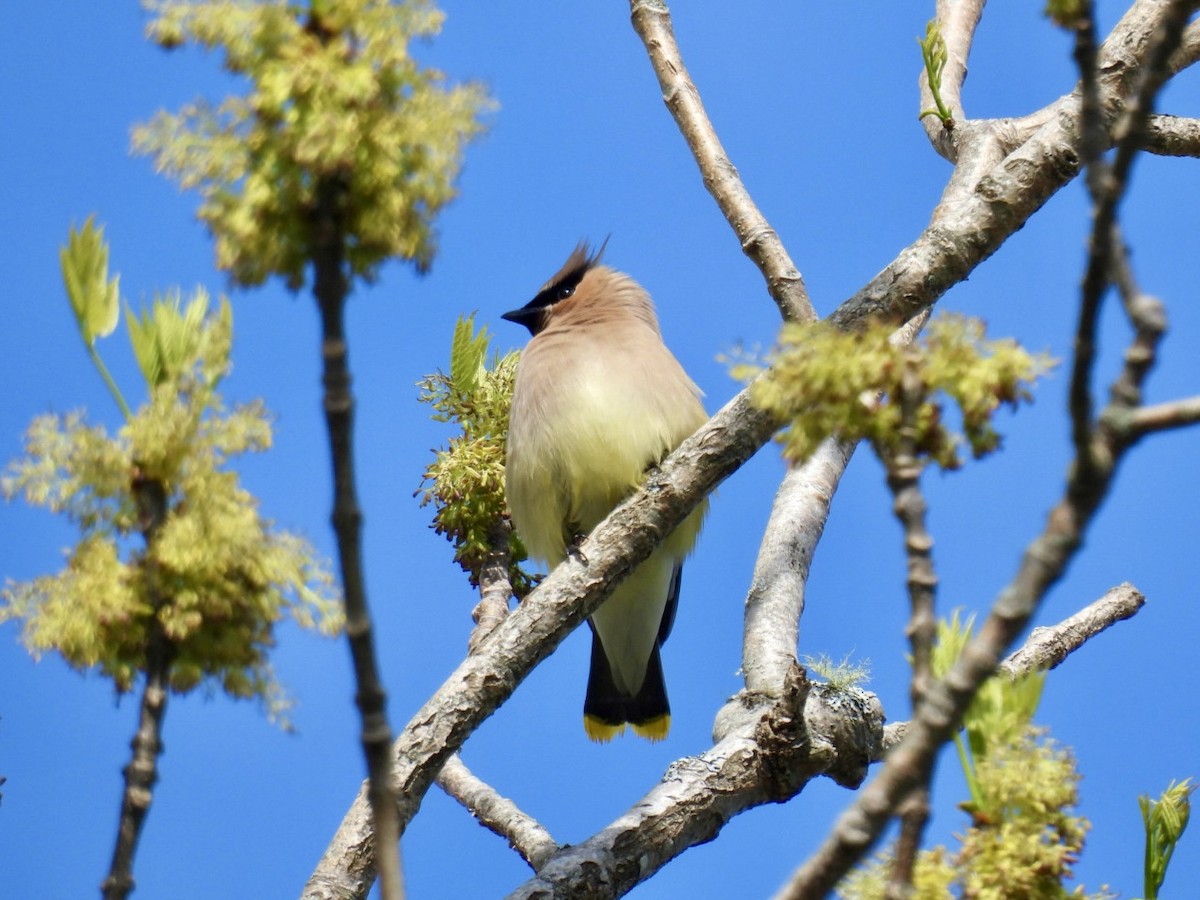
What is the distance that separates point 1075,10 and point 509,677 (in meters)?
2.48

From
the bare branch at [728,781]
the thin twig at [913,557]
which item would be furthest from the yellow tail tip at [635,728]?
the thin twig at [913,557]

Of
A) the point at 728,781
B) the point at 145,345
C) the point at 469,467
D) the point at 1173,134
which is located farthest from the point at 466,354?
the point at 145,345

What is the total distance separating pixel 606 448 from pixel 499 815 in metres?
1.50

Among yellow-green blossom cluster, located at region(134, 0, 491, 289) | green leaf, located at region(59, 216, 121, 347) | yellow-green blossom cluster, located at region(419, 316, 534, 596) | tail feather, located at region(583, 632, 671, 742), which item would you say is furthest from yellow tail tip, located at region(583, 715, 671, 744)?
yellow-green blossom cluster, located at region(134, 0, 491, 289)

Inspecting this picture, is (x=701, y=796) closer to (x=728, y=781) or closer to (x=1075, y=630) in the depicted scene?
(x=728, y=781)

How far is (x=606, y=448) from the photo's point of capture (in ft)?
17.7

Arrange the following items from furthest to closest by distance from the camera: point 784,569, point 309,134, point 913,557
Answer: point 784,569 < point 913,557 < point 309,134

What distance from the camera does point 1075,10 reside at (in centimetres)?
157

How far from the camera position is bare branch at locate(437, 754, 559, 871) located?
436cm

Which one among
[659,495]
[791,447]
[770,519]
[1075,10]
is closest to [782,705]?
[659,495]

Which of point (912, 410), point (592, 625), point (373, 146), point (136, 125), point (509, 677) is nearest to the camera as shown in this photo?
point (373, 146)

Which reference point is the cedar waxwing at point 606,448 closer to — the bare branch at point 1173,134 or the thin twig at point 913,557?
the bare branch at point 1173,134

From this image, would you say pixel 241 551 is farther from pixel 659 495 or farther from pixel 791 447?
pixel 659 495

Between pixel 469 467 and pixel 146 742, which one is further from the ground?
pixel 469 467
